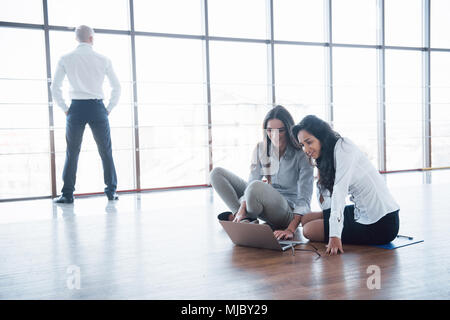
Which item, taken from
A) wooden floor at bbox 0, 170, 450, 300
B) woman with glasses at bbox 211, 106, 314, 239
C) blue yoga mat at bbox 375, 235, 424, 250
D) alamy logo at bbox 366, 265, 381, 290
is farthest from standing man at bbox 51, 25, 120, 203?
alamy logo at bbox 366, 265, 381, 290

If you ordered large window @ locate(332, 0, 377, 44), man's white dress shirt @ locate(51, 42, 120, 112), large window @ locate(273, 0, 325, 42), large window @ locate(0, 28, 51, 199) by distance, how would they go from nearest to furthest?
man's white dress shirt @ locate(51, 42, 120, 112)
large window @ locate(0, 28, 51, 199)
large window @ locate(273, 0, 325, 42)
large window @ locate(332, 0, 377, 44)

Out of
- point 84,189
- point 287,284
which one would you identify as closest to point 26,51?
point 84,189

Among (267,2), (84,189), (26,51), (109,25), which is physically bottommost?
(84,189)

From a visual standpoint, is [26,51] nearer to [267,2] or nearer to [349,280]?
[267,2]

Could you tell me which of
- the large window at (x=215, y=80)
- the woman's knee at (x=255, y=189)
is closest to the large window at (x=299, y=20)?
the large window at (x=215, y=80)

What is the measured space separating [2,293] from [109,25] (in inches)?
125

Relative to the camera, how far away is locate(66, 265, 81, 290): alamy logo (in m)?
1.45

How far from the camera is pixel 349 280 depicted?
143 cm

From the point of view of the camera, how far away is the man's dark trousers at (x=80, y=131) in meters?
3.34

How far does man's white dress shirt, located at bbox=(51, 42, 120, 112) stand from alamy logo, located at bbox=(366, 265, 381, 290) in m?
2.53

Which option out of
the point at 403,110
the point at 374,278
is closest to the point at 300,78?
the point at 403,110

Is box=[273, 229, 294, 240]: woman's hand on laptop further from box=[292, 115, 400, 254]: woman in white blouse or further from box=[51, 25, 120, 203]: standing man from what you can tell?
box=[51, 25, 120, 203]: standing man

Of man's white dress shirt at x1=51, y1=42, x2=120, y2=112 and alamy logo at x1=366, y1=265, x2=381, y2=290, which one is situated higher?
man's white dress shirt at x1=51, y1=42, x2=120, y2=112

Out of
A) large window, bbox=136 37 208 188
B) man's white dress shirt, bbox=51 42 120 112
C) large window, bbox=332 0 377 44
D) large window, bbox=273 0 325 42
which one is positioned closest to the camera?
man's white dress shirt, bbox=51 42 120 112
